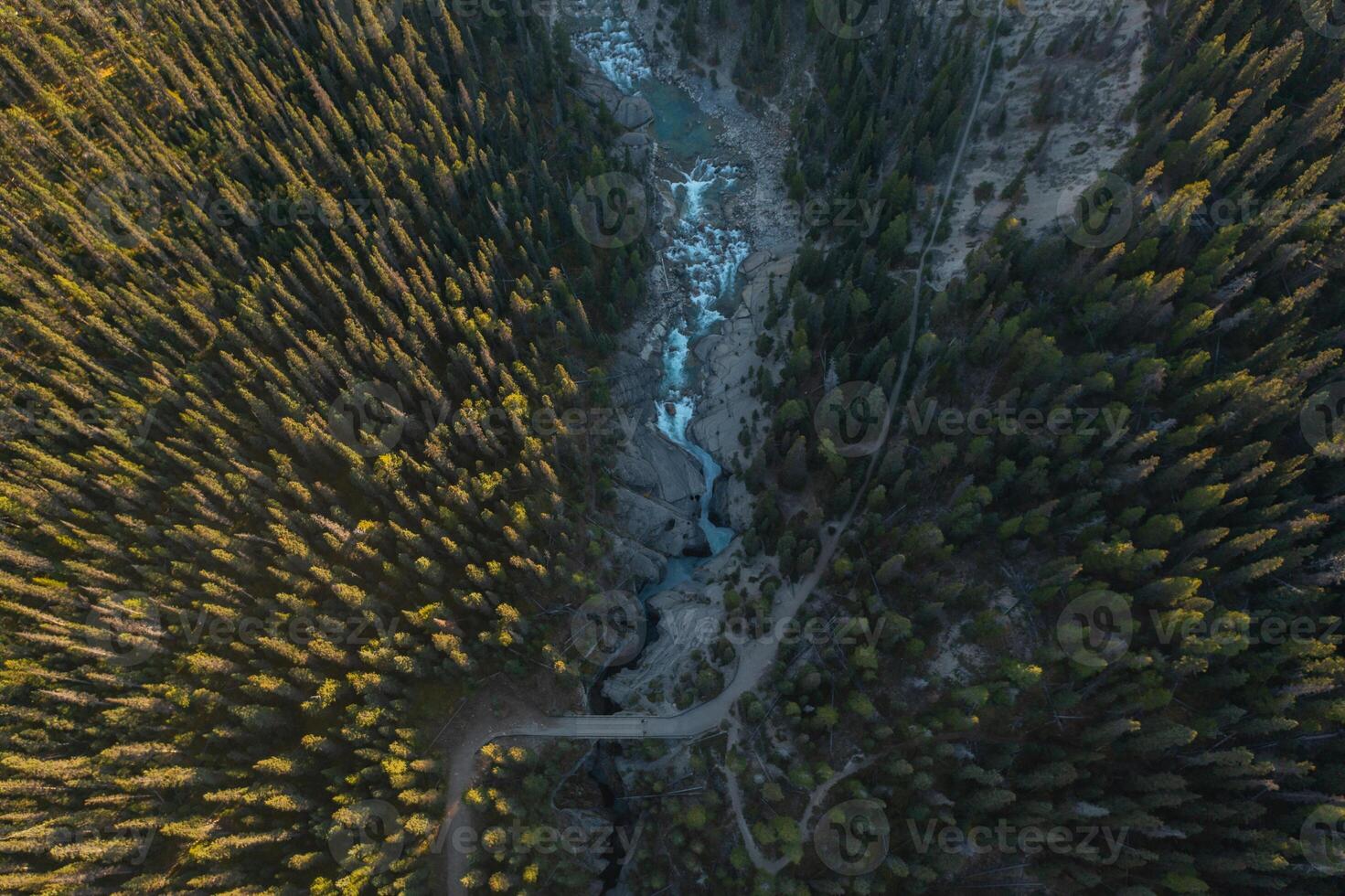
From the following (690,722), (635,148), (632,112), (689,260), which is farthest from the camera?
(632,112)

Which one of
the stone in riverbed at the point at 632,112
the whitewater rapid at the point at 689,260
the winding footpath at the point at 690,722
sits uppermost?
the stone in riverbed at the point at 632,112

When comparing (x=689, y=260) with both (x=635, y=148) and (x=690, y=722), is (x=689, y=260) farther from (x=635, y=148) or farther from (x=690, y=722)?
(x=690, y=722)

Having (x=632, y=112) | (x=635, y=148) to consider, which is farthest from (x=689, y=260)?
(x=632, y=112)

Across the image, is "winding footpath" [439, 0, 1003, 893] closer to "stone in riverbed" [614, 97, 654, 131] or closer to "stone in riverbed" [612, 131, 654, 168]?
"stone in riverbed" [612, 131, 654, 168]

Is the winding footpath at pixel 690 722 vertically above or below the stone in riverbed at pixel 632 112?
below

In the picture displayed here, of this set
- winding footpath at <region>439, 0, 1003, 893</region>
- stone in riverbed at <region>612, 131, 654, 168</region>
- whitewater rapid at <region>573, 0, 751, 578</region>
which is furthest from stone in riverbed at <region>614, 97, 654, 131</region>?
winding footpath at <region>439, 0, 1003, 893</region>

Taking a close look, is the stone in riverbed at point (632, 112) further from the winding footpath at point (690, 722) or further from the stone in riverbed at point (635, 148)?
the winding footpath at point (690, 722)

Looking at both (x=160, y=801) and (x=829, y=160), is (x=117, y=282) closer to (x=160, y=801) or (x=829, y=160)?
(x=160, y=801)

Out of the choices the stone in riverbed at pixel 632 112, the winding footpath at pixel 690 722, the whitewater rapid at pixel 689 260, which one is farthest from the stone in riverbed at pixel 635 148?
the winding footpath at pixel 690 722
